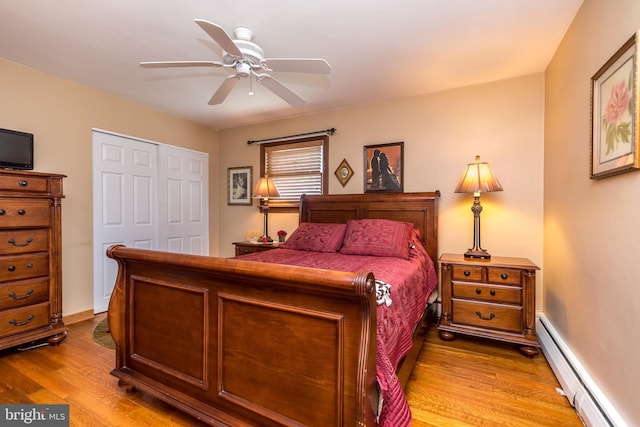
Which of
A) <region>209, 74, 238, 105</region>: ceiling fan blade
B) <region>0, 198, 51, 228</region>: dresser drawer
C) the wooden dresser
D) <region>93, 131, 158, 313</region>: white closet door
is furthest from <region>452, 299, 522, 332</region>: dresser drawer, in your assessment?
<region>93, 131, 158, 313</region>: white closet door

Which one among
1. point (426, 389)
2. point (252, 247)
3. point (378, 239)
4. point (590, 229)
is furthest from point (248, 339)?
point (252, 247)

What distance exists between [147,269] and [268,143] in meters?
2.82

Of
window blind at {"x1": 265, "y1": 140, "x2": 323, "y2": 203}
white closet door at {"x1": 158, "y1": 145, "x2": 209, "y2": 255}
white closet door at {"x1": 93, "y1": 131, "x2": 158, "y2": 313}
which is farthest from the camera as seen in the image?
white closet door at {"x1": 158, "y1": 145, "x2": 209, "y2": 255}

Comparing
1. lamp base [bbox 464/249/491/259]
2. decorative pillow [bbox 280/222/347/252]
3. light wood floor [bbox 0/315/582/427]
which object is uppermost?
decorative pillow [bbox 280/222/347/252]

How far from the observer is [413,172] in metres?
3.30

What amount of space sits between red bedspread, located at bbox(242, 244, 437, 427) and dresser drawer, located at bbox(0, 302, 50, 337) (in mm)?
1834

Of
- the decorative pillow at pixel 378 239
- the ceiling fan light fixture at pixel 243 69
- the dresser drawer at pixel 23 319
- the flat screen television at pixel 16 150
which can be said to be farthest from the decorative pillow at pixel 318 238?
the flat screen television at pixel 16 150

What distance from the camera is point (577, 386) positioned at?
1.74 meters

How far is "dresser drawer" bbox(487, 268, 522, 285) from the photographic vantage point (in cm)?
240

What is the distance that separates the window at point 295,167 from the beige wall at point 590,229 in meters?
2.34

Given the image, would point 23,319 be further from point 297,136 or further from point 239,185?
point 297,136

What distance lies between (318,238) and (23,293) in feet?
8.18

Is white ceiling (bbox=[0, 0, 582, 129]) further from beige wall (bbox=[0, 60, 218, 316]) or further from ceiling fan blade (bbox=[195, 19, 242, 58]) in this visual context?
ceiling fan blade (bbox=[195, 19, 242, 58])

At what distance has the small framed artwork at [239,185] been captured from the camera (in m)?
4.46
